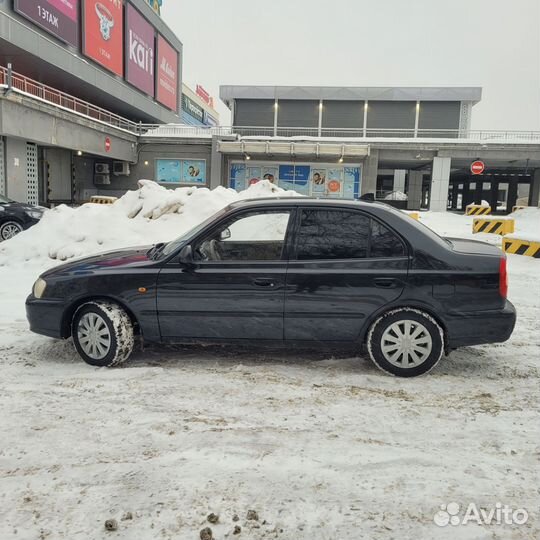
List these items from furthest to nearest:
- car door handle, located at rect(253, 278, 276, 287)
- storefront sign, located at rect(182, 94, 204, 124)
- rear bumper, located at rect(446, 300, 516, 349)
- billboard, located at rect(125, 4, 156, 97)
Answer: storefront sign, located at rect(182, 94, 204, 124) < billboard, located at rect(125, 4, 156, 97) < car door handle, located at rect(253, 278, 276, 287) < rear bumper, located at rect(446, 300, 516, 349)

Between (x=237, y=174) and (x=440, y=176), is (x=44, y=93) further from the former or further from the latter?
(x=440, y=176)


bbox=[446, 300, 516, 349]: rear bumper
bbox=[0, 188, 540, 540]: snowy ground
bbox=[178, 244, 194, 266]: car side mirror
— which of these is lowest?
bbox=[0, 188, 540, 540]: snowy ground

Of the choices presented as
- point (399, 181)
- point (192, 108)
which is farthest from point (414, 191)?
point (192, 108)

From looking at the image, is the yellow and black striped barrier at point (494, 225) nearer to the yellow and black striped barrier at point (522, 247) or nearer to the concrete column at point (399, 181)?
the yellow and black striped barrier at point (522, 247)

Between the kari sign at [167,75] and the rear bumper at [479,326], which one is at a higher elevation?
the kari sign at [167,75]

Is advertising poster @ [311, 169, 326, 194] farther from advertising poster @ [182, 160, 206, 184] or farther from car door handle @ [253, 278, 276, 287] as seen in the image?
car door handle @ [253, 278, 276, 287]

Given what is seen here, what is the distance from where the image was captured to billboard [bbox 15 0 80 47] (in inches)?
1032

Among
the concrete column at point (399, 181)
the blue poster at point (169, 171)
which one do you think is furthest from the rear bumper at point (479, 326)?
the concrete column at point (399, 181)

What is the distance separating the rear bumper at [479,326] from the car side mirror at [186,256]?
2314 mm

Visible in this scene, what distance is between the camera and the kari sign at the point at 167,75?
45.7 m

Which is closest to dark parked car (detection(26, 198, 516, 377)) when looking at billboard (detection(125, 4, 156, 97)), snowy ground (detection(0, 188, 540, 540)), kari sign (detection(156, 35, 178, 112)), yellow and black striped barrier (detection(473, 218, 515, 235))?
snowy ground (detection(0, 188, 540, 540))

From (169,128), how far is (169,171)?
13.3ft

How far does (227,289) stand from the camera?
4359mm

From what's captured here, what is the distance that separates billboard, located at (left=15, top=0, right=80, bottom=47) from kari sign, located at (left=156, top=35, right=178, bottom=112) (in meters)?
14.7
